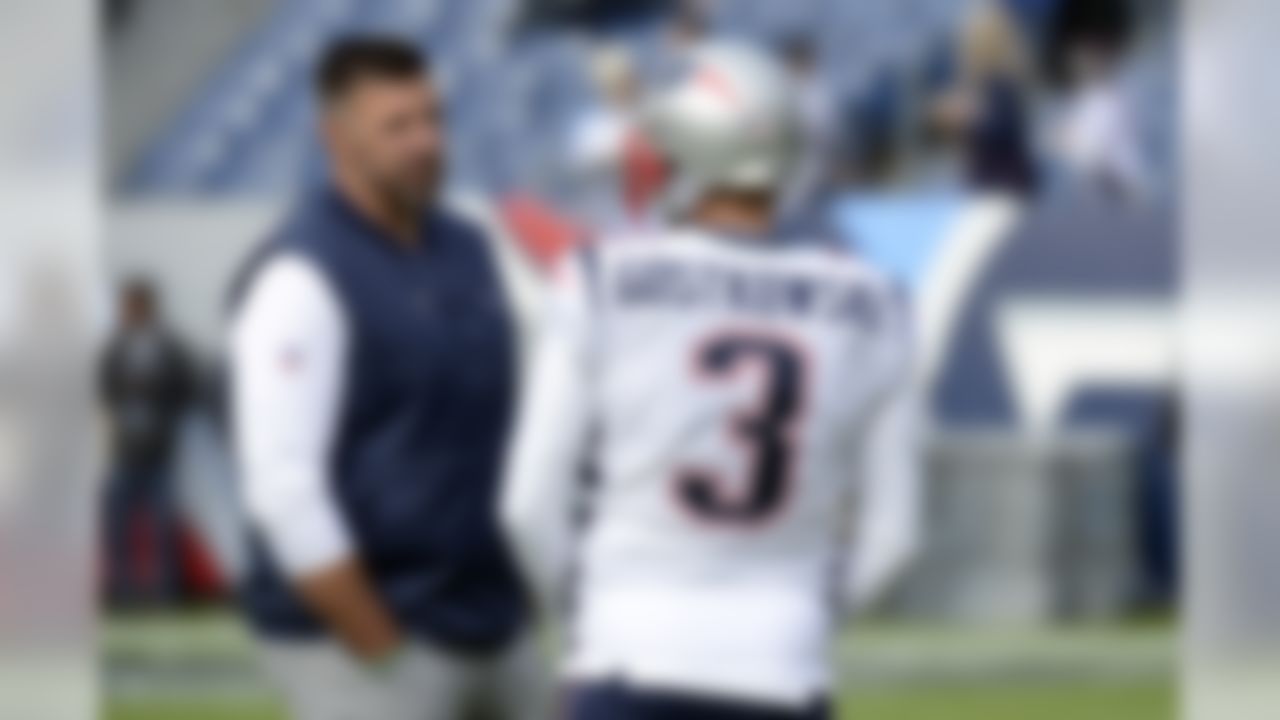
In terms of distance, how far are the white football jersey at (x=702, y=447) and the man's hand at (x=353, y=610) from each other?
318 mm

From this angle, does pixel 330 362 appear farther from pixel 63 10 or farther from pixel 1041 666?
pixel 1041 666

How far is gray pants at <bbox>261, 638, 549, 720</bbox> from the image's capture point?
3.98 meters

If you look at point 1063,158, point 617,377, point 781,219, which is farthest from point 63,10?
point 1063,158

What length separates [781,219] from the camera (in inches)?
148

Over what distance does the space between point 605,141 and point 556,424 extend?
9.06 m

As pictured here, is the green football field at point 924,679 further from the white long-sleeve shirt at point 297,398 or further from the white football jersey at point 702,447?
the white football jersey at point 702,447

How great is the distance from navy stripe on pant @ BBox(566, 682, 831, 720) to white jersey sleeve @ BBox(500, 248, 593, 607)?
174 mm

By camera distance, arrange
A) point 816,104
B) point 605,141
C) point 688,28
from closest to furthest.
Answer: point 605,141 < point 816,104 < point 688,28

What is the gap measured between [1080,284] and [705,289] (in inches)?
332

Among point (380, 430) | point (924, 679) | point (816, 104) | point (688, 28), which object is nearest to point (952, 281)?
point (816, 104)

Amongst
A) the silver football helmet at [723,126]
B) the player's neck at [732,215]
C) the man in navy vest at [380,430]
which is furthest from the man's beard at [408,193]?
the player's neck at [732,215]

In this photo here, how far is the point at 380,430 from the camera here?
3.94 m

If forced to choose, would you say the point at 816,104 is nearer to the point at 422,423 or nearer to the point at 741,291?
the point at 422,423

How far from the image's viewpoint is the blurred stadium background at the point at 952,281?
9.98 m
